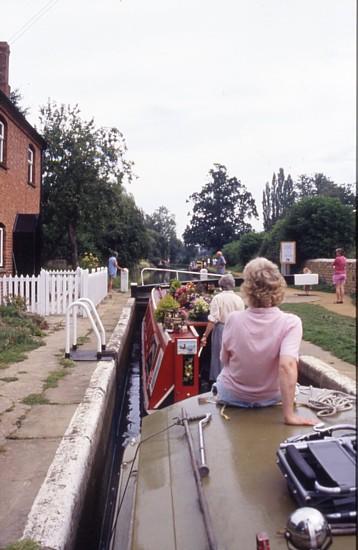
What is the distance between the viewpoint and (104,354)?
780 centimetres

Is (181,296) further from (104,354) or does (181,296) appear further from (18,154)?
(18,154)

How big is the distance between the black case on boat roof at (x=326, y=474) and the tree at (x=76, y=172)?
24.1 m

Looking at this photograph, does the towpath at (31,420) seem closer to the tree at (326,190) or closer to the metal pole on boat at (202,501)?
the metal pole on boat at (202,501)

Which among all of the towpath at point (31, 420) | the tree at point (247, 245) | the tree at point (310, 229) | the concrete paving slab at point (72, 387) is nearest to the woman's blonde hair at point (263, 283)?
the towpath at point (31, 420)

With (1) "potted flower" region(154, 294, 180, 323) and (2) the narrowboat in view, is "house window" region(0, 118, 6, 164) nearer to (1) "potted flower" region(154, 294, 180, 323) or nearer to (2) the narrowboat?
(1) "potted flower" region(154, 294, 180, 323)

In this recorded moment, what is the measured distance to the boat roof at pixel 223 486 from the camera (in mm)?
2035

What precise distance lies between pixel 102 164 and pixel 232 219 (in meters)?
11.2

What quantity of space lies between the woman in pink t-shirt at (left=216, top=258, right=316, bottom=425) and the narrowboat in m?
0.09

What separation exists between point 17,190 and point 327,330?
10229 millimetres

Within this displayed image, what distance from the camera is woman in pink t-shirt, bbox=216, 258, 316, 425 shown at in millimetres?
2809

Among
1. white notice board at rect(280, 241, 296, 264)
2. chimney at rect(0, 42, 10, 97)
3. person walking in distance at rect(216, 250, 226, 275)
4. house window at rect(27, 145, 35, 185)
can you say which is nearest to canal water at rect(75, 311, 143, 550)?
white notice board at rect(280, 241, 296, 264)

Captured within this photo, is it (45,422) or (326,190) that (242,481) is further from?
(326,190)

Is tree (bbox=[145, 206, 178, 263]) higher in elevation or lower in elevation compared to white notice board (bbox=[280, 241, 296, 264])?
higher

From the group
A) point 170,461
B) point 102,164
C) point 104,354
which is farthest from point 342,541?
point 102,164
